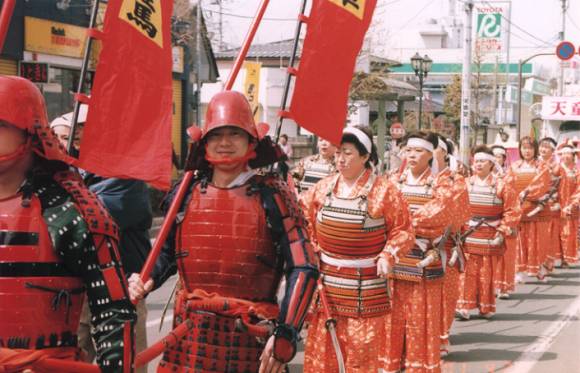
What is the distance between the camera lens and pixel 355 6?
5.55m

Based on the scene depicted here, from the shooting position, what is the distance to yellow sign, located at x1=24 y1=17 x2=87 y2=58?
65.6 ft

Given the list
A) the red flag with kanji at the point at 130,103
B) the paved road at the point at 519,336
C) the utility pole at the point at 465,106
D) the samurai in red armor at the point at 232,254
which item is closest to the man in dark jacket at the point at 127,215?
the red flag with kanji at the point at 130,103

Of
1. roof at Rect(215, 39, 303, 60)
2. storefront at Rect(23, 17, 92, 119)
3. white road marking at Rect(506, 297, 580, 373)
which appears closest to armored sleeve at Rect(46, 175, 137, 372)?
white road marking at Rect(506, 297, 580, 373)

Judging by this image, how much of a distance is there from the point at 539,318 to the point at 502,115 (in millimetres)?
50880

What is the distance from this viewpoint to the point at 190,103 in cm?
3023

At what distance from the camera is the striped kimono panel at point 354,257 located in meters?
5.79

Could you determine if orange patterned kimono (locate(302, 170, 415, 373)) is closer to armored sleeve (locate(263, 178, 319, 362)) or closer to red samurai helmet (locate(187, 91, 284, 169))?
red samurai helmet (locate(187, 91, 284, 169))

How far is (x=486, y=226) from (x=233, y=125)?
22.4 feet

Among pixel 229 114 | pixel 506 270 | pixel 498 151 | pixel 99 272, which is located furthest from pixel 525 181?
pixel 99 272

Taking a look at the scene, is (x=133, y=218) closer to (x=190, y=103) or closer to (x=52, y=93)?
Result: (x=52, y=93)

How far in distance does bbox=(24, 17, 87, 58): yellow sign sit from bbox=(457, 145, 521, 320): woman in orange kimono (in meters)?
11.4

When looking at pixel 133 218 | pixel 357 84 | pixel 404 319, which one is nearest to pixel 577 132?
pixel 357 84

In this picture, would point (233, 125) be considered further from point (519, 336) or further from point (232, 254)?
point (519, 336)

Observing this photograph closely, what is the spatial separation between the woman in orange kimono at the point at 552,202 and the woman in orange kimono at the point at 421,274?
694 centimetres
